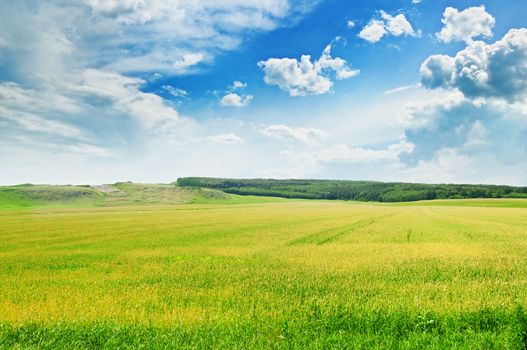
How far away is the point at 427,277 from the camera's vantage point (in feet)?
50.2

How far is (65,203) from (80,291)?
15763 centimetres

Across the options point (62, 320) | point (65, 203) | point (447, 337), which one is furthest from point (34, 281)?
point (65, 203)

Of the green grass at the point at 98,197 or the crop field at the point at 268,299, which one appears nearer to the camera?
the crop field at the point at 268,299

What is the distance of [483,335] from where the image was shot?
8539mm

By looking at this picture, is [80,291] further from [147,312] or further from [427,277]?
[427,277]

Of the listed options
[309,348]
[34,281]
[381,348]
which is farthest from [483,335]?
[34,281]

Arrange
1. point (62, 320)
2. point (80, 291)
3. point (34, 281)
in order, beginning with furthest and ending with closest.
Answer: point (34, 281) → point (80, 291) → point (62, 320)

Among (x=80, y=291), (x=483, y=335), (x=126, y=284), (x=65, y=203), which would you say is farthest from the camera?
(x=65, y=203)

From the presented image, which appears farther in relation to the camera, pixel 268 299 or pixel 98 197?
pixel 98 197

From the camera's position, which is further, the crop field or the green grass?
the green grass

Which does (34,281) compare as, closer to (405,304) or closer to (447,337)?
(405,304)

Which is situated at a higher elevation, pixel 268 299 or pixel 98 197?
pixel 268 299

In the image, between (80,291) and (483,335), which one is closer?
(483,335)

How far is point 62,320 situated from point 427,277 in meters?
12.9
